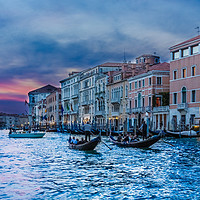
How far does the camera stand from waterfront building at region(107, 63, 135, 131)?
129 ft

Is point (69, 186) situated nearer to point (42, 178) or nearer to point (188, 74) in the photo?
point (42, 178)

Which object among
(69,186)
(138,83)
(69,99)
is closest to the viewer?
(69,186)

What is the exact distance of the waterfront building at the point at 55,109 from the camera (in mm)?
67688

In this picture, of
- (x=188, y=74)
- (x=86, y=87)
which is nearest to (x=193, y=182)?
(x=188, y=74)

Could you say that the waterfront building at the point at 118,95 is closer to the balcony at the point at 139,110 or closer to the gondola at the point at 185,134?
the balcony at the point at 139,110

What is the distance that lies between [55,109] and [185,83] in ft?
139

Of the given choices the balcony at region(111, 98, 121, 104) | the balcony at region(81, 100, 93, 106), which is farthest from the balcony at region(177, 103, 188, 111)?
the balcony at region(81, 100, 93, 106)

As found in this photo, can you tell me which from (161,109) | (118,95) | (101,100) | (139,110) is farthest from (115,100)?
(161,109)

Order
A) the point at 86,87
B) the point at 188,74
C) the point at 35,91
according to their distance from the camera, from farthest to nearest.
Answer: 1. the point at 35,91
2. the point at 86,87
3. the point at 188,74

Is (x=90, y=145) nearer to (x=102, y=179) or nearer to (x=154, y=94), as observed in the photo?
(x=102, y=179)

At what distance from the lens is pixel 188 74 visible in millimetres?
29594

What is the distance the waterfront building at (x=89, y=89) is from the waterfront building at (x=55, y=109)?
11.9 metres

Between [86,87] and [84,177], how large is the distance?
139 ft

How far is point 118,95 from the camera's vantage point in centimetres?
4050
